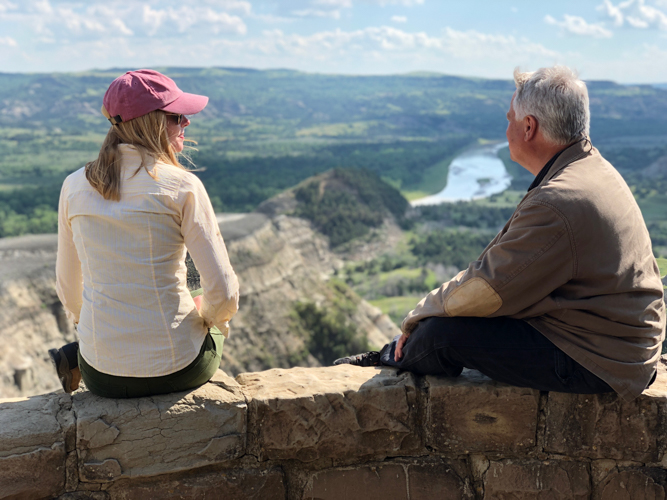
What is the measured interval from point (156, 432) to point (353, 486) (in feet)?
3.01

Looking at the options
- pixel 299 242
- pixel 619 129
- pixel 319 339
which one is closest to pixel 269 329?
pixel 319 339

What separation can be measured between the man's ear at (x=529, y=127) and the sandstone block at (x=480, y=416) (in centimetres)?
112

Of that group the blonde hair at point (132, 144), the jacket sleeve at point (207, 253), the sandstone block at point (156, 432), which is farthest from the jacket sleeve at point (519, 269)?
the blonde hair at point (132, 144)

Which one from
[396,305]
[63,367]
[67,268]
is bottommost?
[396,305]

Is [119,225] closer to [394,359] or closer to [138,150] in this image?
[138,150]

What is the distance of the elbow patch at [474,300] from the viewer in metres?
2.62

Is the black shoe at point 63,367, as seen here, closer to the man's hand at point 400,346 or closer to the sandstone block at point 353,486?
the sandstone block at point 353,486

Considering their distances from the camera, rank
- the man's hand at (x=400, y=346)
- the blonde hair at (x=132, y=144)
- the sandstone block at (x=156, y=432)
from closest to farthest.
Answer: the blonde hair at (x=132, y=144) < the sandstone block at (x=156, y=432) < the man's hand at (x=400, y=346)

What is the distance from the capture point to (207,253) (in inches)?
101

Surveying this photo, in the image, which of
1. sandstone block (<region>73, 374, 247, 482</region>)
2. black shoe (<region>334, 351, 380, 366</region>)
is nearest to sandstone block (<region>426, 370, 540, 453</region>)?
black shoe (<region>334, 351, 380, 366</region>)

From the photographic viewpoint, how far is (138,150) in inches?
100

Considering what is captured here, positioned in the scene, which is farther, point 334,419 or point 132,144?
point 334,419

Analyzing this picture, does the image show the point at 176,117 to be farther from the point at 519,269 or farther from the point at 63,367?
the point at 519,269

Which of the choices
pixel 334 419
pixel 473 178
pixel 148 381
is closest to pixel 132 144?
pixel 148 381
